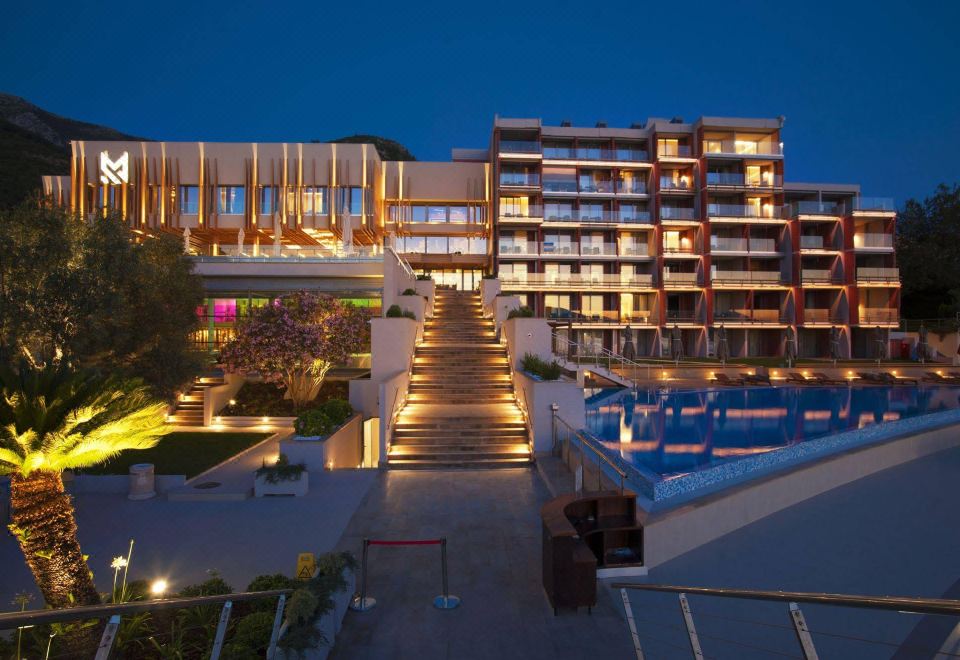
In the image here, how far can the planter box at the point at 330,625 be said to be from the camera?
13.7 ft

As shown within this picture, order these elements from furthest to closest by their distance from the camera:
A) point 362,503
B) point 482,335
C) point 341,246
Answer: point 341,246 < point 482,335 < point 362,503

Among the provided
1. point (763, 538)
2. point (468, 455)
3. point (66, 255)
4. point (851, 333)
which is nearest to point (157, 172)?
point (66, 255)

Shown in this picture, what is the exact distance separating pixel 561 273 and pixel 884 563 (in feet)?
98.1

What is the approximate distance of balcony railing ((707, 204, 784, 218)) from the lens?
3575cm

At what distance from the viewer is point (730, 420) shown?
56.0 feet

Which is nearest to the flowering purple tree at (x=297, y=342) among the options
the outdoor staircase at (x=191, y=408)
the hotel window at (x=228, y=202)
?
the outdoor staircase at (x=191, y=408)

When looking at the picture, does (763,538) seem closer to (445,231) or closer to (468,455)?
(468,455)

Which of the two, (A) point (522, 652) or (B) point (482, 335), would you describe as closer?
(A) point (522, 652)

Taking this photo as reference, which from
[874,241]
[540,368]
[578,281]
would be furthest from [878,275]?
[540,368]

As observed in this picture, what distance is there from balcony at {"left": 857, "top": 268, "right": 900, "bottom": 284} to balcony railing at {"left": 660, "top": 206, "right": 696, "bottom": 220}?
11663 mm

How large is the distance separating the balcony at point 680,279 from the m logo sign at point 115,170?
35.6 metres

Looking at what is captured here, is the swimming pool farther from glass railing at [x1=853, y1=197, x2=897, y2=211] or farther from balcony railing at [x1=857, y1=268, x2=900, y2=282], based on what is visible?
glass railing at [x1=853, y1=197, x2=897, y2=211]

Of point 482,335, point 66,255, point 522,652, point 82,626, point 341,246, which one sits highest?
point 341,246

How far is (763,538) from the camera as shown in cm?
851
